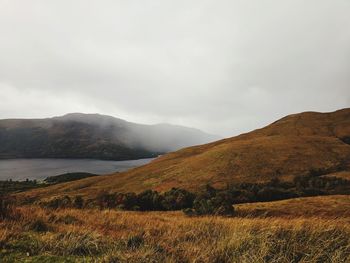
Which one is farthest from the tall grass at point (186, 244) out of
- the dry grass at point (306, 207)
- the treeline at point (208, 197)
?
the dry grass at point (306, 207)

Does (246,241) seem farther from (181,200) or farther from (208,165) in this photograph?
(208,165)

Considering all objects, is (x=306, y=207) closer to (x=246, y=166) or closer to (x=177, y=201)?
(x=177, y=201)

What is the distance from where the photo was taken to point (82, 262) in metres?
6.27

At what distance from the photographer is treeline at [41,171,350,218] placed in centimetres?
2710

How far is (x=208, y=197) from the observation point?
40625mm

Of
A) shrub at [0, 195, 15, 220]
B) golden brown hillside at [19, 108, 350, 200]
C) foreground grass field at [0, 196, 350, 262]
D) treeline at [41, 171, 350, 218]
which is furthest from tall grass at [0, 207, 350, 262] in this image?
golden brown hillside at [19, 108, 350, 200]

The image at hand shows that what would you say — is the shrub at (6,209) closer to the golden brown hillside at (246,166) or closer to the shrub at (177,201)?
the shrub at (177,201)

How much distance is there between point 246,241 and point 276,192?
46.3 m

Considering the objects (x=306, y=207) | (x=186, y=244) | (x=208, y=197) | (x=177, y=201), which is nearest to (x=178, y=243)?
(x=186, y=244)

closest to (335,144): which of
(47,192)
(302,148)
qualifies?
(302,148)

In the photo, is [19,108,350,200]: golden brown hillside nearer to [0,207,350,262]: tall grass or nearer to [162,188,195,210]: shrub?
[162,188,195,210]: shrub

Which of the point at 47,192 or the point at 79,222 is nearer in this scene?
the point at 79,222

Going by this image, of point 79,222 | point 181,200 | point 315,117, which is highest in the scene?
point 315,117

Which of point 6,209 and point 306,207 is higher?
point 6,209
